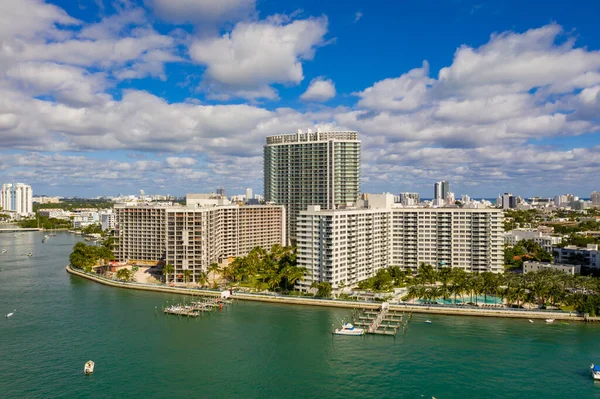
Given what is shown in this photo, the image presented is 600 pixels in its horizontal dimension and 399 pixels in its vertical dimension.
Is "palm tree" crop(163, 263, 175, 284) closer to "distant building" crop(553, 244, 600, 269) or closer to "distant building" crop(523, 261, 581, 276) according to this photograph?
"distant building" crop(523, 261, 581, 276)

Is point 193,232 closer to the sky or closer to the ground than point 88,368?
closer to the sky

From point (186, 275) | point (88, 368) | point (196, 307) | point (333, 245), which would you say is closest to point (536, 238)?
point (333, 245)

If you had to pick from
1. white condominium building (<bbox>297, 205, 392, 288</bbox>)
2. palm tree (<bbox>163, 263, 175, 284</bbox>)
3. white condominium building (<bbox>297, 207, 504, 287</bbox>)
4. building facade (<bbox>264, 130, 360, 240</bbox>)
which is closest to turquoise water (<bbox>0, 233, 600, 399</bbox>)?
white condominium building (<bbox>297, 205, 392, 288</bbox>)

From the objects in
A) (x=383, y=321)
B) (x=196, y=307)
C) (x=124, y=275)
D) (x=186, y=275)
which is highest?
(x=186, y=275)

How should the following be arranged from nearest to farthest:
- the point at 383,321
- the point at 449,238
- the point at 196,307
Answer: the point at 383,321 < the point at 196,307 < the point at 449,238

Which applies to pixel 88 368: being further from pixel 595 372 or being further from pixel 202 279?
pixel 595 372

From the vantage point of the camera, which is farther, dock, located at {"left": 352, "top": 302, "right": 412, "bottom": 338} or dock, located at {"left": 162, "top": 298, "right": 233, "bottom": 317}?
dock, located at {"left": 162, "top": 298, "right": 233, "bottom": 317}

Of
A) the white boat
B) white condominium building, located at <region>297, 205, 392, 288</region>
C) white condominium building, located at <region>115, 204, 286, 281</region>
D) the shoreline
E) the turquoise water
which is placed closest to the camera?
the turquoise water

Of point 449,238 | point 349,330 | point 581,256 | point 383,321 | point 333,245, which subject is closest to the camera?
point 349,330
